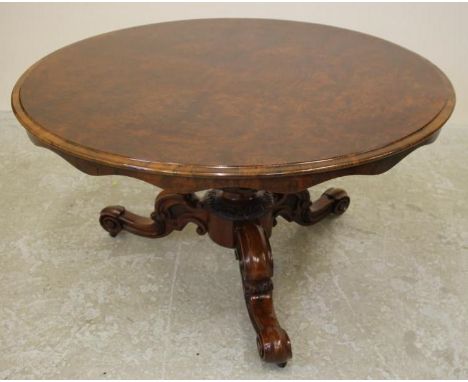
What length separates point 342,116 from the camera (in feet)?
3.32

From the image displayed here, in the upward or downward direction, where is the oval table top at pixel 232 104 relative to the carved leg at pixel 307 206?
upward

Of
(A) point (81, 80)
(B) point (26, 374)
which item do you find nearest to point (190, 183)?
(A) point (81, 80)

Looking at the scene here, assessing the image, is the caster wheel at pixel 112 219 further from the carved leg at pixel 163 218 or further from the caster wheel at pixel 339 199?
the caster wheel at pixel 339 199

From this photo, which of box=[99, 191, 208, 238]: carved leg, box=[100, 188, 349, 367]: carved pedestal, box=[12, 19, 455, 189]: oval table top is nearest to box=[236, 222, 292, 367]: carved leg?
box=[100, 188, 349, 367]: carved pedestal

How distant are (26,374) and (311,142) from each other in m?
0.95

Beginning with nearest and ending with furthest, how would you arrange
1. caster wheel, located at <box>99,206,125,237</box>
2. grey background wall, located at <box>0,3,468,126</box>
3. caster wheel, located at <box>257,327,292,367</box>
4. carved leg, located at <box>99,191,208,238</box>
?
Answer: caster wheel, located at <box>257,327,292,367</box>
carved leg, located at <box>99,191,208,238</box>
caster wheel, located at <box>99,206,125,237</box>
grey background wall, located at <box>0,3,468,126</box>

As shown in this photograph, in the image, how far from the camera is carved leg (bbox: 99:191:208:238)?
150cm

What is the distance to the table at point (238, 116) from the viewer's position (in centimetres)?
88

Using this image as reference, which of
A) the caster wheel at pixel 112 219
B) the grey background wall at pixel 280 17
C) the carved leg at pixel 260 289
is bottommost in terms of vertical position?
the caster wheel at pixel 112 219

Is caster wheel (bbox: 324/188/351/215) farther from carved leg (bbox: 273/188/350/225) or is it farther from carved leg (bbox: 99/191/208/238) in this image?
carved leg (bbox: 99/191/208/238)

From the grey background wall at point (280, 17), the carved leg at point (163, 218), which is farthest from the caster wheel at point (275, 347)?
the grey background wall at point (280, 17)

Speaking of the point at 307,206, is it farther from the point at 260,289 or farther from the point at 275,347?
the point at 275,347

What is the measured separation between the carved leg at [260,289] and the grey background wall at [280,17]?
52.9 inches

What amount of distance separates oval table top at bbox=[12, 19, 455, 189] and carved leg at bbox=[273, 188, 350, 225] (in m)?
0.47
